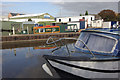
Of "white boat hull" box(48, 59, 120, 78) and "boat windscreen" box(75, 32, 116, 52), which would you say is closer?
"white boat hull" box(48, 59, 120, 78)

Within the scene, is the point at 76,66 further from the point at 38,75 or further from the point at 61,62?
the point at 38,75

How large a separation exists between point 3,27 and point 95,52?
2574 cm

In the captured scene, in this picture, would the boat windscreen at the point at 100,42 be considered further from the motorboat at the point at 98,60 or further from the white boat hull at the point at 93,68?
the white boat hull at the point at 93,68

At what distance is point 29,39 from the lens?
64.7ft

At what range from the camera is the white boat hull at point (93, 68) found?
13.5 ft

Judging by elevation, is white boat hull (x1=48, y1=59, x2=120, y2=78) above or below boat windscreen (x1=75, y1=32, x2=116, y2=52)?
below

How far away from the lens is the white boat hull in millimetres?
4125

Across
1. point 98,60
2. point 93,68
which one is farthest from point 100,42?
point 93,68

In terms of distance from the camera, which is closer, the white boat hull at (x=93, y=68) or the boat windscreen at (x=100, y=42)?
the white boat hull at (x=93, y=68)

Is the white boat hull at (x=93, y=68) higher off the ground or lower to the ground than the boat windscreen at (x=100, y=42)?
lower

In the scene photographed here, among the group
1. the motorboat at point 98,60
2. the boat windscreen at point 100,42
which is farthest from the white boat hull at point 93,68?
the boat windscreen at point 100,42

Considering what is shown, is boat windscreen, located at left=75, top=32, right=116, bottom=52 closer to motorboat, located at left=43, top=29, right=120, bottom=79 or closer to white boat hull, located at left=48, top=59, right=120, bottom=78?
motorboat, located at left=43, top=29, right=120, bottom=79

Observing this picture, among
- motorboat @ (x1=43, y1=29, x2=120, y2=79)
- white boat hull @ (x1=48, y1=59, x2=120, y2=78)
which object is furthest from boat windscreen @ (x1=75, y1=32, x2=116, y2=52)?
white boat hull @ (x1=48, y1=59, x2=120, y2=78)

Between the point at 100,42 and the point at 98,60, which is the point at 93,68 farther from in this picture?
the point at 100,42
